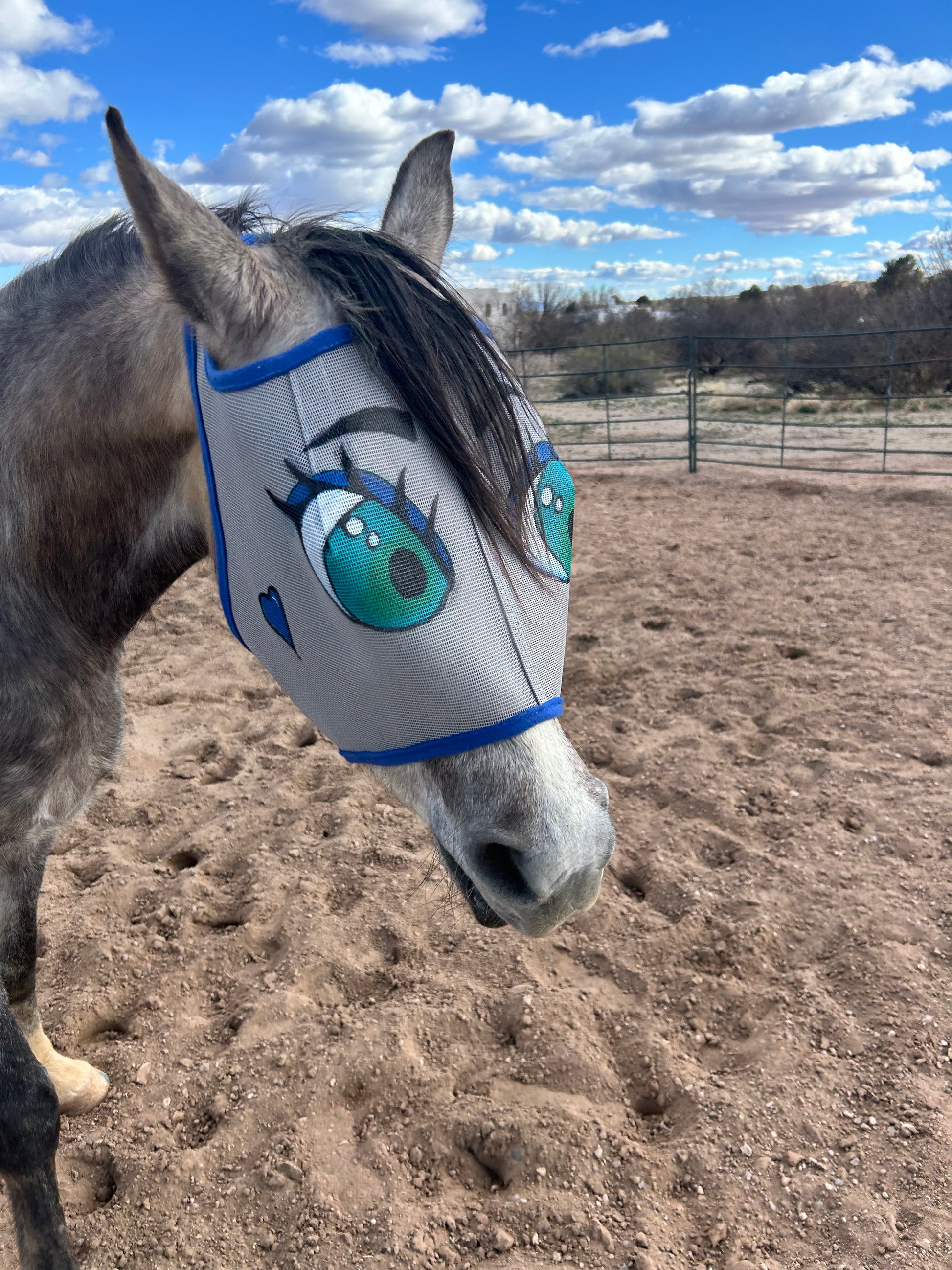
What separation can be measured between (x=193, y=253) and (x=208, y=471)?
1.09 feet

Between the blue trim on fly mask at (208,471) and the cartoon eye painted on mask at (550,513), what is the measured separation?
0.53 meters

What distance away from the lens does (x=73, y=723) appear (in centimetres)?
170

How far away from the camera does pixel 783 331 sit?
2233 centimetres

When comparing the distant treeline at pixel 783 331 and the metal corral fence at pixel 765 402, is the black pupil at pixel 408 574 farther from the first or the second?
the distant treeline at pixel 783 331

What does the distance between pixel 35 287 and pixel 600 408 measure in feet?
57.0

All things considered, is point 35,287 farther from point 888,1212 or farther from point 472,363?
point 888,1212

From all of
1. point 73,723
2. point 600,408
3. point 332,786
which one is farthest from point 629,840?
point 600,408

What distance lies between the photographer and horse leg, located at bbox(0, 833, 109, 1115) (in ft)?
6.54

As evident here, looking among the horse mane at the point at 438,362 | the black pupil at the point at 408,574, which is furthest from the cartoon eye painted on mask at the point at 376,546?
the horse mane at the point at 438,362

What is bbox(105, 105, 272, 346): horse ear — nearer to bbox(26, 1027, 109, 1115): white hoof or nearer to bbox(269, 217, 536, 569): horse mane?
bbox(269, 217, 536, 569): horse mane

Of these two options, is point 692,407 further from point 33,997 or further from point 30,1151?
point 30,1151

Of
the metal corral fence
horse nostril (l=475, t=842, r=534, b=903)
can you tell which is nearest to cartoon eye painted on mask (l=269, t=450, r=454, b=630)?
horse nostril (l=475, t=842, r=534, b=903)

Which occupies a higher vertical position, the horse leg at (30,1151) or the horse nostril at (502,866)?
the horse nostril at (502,866)

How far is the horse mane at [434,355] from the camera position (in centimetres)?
120
